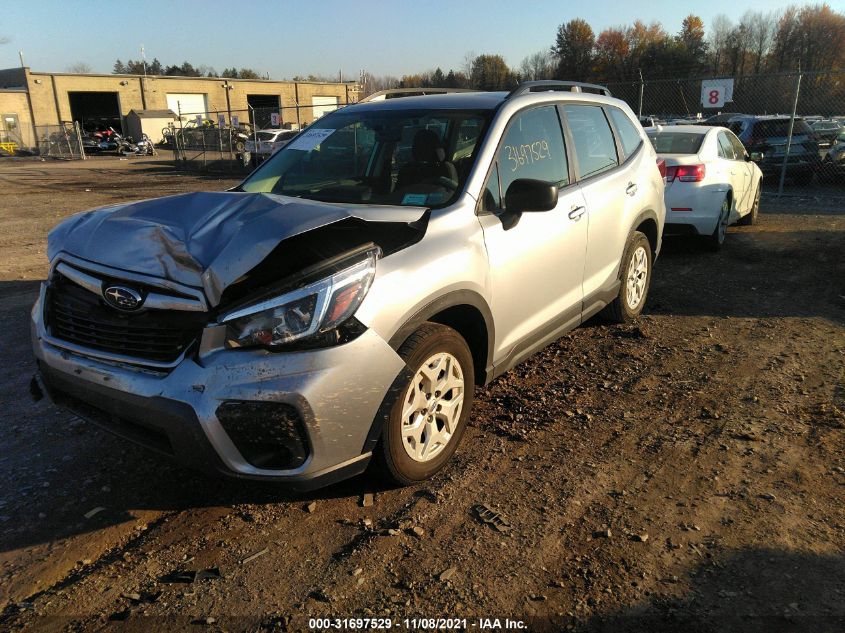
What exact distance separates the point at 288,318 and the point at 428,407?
93 cm

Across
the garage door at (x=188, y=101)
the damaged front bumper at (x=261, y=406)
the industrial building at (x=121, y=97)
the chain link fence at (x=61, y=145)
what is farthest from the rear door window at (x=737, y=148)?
the garage door at (x=188, y=101)

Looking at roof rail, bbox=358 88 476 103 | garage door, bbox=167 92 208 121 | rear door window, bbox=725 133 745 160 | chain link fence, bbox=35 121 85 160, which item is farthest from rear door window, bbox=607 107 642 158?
garage door, bbox=167 92 208 121

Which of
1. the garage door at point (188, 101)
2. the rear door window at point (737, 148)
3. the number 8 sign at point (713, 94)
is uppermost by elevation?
the garage door at point (188, 101)

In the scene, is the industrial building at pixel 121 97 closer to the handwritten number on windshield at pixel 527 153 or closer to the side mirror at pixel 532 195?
the handwritten number on windshield at pixel 527 153

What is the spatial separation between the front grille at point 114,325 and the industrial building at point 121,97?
44.4 m

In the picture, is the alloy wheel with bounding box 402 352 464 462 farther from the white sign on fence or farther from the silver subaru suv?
the white sign on fence

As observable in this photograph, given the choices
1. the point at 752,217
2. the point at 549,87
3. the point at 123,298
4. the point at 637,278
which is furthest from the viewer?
the point at 752,217

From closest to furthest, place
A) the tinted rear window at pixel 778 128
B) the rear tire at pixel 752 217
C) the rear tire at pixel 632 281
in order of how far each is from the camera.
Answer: the rear tire at pixel 632 281 → the rear tire at pixel 752 217 → the tinted rear window at pixel 778 128

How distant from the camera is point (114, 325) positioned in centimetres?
279

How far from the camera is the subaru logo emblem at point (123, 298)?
269 cm

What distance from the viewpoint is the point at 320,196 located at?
12.8ft

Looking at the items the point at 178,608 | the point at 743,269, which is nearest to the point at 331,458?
the point at 178,608

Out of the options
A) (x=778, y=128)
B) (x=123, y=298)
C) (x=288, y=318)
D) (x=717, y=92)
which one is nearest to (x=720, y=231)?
(x=288, y=318)

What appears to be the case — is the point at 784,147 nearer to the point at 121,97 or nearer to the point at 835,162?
the point at 835,162
